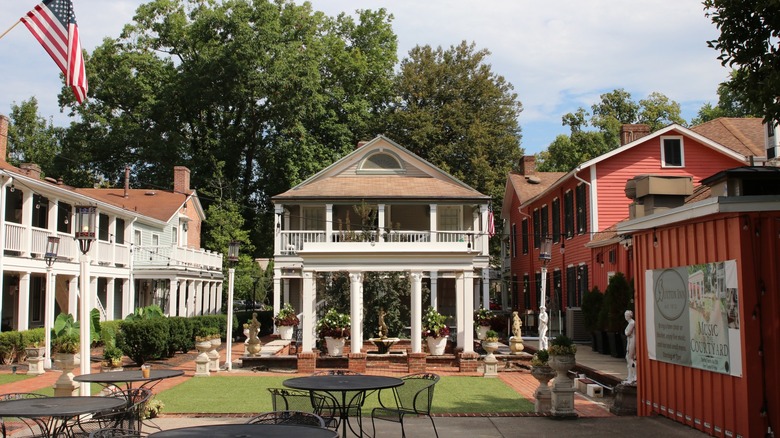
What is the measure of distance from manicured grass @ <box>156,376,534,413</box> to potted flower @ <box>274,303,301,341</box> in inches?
370

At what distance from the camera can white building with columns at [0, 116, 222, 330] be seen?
22703mm

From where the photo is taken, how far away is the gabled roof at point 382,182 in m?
30.0

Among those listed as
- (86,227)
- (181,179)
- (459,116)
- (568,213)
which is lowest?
(86,227)

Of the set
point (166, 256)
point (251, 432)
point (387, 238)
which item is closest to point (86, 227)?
point (251, 432)

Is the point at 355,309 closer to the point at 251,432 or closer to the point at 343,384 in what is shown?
the point at 343,384

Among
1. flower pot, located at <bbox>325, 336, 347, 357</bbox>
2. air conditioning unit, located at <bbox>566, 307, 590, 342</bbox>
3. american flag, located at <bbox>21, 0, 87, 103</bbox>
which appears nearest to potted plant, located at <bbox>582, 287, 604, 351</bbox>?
air conditioning unit, located at <bbox>566, 307, 590, 342</bbox>

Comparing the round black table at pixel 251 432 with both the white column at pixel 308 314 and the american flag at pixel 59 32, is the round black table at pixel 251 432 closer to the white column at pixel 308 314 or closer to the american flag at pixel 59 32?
the american flag at pixel 59 32

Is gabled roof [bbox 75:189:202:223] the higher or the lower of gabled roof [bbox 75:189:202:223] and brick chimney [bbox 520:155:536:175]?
the lower

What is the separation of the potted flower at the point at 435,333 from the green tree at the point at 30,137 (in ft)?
119

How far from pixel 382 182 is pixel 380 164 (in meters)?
1.26

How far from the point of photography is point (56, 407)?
24.0 feet

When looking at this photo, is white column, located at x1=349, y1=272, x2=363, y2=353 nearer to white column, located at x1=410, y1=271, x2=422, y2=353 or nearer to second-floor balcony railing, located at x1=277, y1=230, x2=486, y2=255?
white column, located at x1=410, y1=271, x2=422, y2=353

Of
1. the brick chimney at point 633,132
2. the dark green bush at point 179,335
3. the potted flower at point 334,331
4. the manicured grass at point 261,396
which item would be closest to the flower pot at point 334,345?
the potted flower at point 334,331

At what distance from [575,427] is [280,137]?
34745 mm
